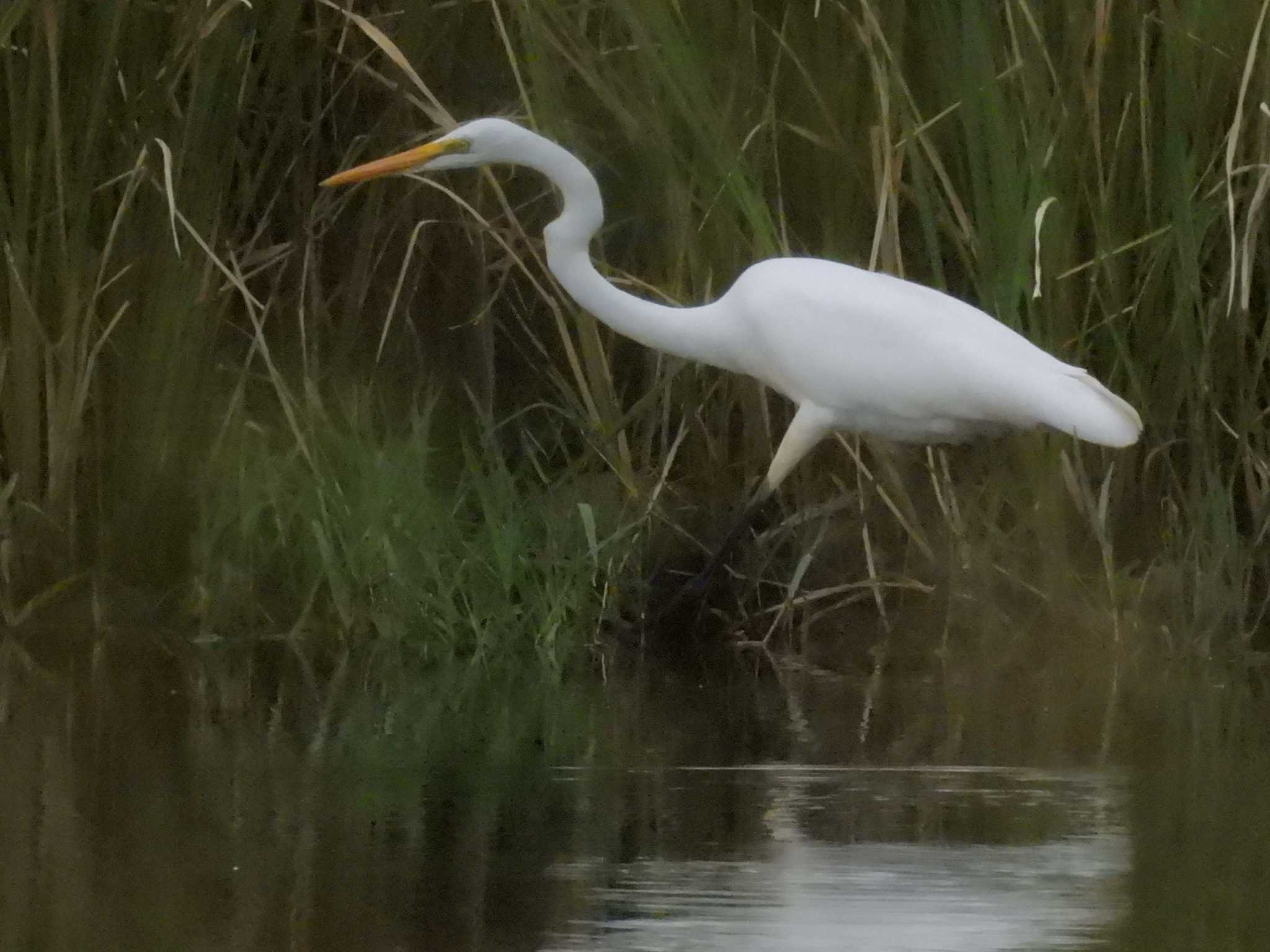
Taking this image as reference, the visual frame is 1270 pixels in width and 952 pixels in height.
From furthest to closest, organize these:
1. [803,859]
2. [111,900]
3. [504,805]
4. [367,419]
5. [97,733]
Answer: [367,419] < [97,733] < [504,805] < [803,859] < [111,900]

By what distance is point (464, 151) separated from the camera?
4590 mm

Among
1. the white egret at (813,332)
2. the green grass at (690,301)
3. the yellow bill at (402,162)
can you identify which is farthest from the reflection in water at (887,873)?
the yellow bill at (402,162)

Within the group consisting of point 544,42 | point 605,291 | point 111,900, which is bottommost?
point 111,900

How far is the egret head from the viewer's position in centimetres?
454

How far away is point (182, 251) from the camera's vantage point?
4.57 meters

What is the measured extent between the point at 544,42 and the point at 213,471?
1.02 m

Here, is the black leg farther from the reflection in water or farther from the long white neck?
the reflection in water

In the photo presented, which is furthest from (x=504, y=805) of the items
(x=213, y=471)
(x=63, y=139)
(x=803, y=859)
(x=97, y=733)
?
(x=63, y=139)

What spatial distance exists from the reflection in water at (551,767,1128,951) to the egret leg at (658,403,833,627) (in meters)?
1.21

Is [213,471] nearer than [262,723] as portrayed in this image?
No

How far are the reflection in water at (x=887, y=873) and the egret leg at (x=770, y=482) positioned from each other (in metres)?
1.21

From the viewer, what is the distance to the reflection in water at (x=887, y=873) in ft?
8.14

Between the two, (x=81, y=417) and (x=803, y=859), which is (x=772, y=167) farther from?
(x=803, y=859)

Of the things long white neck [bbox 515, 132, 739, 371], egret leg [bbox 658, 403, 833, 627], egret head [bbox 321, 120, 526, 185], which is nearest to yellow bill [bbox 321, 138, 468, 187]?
egret head [bbox 321, 120, 526, 185]
